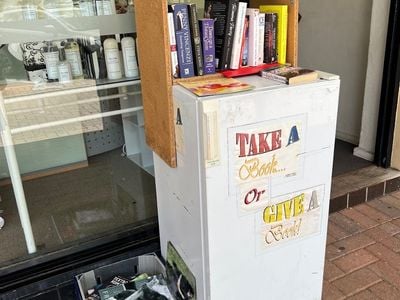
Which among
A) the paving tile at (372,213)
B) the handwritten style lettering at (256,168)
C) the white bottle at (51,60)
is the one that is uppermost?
the white bottle at (51,60)

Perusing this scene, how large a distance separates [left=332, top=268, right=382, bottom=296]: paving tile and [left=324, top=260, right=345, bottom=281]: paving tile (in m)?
0.03

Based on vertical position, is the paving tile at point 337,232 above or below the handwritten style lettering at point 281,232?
below

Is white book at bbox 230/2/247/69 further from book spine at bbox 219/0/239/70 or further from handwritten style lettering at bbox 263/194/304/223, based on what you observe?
handwritten style lettering at bbox 263/194/304/223

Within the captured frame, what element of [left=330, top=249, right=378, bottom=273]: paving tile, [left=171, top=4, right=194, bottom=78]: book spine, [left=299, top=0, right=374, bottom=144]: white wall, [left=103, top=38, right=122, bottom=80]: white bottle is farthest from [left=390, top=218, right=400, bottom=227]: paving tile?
[left=103, top=38, right=122, bottom=80]: white bottle

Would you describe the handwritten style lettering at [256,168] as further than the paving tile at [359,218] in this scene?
No

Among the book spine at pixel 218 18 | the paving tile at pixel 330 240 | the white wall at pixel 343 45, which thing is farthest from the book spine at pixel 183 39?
the white wall at pixel 343 45

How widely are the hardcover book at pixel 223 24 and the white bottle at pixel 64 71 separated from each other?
0.67 meters

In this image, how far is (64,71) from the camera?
183 centimetres

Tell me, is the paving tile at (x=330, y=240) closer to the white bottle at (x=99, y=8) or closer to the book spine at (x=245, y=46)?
the book spine at (x=245, y=46)

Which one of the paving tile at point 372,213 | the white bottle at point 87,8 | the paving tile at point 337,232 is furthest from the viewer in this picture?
the paving tile at point 372,213

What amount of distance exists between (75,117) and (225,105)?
933 mm

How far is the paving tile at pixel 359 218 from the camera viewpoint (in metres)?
2.34

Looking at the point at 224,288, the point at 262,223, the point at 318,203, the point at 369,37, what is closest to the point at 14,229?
the point at 224,288

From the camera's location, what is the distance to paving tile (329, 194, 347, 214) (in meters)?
2.44
